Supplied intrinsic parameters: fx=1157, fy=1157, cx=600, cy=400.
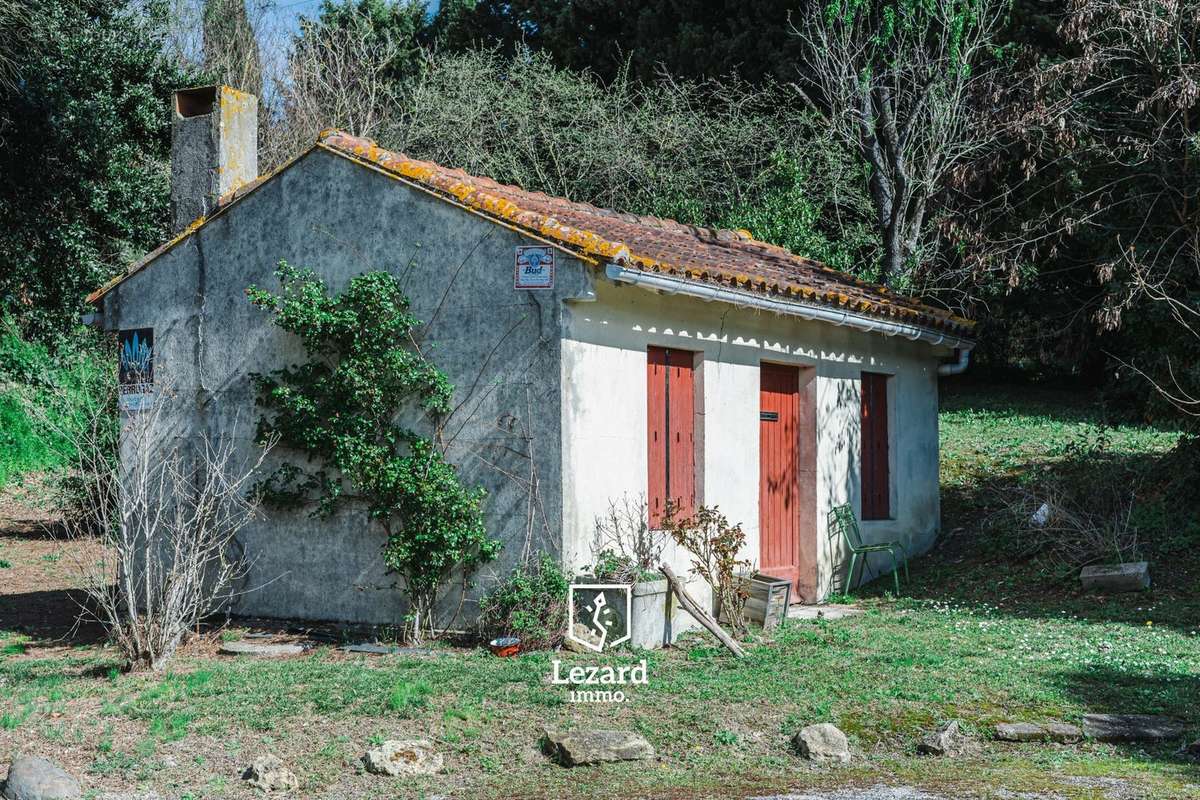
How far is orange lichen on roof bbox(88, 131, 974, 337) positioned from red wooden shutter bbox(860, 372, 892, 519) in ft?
3.04

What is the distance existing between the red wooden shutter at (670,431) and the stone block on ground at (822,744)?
11.3ft

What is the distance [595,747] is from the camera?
6285 millimetres

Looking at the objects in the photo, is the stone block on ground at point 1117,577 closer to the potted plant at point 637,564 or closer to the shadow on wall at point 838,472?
the shadow on wall at point 838,472

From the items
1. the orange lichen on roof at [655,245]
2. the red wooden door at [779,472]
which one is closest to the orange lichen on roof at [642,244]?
the orange lichen on roof at [655,245]

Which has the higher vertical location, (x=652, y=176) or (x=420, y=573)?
(x=652, y=176)

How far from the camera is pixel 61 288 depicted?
18.5 metres

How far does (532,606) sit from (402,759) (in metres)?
2.86

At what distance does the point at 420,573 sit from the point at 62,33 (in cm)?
1222

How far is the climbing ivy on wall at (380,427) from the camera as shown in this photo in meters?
9.35

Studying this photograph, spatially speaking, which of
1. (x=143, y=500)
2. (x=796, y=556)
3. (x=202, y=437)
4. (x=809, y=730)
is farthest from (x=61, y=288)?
(x=809, y=730)

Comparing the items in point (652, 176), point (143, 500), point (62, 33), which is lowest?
point (143, 500)

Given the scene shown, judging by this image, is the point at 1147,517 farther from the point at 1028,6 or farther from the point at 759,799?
the point at 1028,6

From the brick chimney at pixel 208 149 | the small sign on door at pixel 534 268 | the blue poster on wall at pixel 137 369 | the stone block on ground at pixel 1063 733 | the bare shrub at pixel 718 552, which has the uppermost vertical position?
the brick chimney at pixel 208 149

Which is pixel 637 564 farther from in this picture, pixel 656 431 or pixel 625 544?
pixel 656 431
